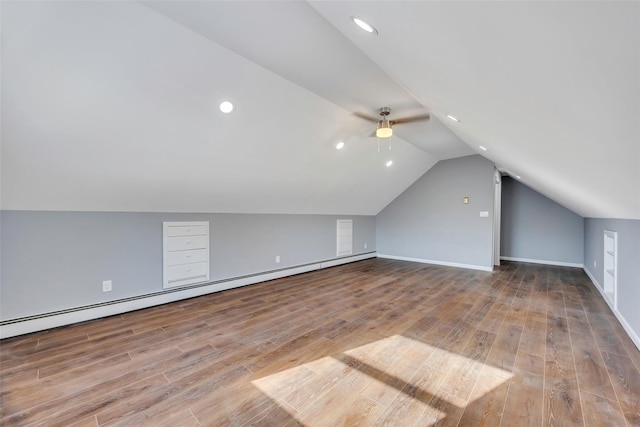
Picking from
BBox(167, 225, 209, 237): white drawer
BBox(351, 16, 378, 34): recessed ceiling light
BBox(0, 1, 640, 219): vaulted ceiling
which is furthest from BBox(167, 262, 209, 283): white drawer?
BBox(351, 16, 378, 34): recessed ceiling light

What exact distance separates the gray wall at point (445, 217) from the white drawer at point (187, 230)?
4.81 meters

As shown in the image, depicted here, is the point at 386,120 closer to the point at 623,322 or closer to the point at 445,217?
the point at 623,322

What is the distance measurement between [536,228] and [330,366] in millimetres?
6831

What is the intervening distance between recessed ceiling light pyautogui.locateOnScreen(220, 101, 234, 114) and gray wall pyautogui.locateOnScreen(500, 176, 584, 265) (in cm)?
716

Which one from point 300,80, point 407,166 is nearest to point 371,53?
point 300,80

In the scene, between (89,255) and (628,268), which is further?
(89,255)

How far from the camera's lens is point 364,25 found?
1396mm

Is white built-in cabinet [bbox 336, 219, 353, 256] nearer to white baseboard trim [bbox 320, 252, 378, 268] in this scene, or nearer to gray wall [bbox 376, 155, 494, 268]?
white baseboard trim [bbox 320, 252, 378, 268]

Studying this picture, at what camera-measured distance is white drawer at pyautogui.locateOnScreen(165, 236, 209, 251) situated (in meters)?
3.52

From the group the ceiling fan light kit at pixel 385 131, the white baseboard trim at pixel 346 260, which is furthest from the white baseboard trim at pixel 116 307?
the ceiling fan light kit at pixel 385 131

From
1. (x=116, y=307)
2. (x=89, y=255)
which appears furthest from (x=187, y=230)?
(x=116, y=307)

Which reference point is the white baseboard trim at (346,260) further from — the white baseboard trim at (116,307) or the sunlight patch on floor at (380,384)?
the sunlight patch on floor at (380,384)

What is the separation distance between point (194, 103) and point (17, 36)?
106 centimetres

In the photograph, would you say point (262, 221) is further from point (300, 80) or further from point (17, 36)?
point (17, 36)
